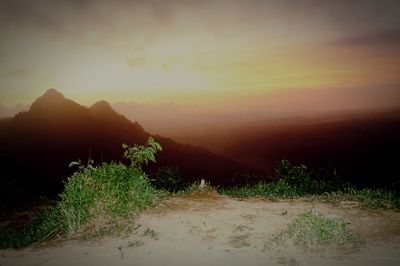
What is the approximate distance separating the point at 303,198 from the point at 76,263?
17.9ft

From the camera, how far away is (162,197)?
947 cm

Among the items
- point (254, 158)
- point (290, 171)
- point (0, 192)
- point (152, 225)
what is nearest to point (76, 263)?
point (152, 225)

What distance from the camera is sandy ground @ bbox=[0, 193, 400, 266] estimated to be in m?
5.80

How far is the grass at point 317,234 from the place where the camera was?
6.09 meters

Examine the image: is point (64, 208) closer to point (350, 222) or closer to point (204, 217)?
→ point (204, 217)

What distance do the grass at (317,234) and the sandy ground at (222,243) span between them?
6.2 inches

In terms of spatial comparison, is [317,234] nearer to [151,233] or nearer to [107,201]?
[151,233]

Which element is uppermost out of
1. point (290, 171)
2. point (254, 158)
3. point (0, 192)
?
point (290, 171)

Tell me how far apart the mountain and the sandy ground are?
144 ft

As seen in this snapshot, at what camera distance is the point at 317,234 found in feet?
20.4

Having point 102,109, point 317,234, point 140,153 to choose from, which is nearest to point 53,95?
point 102,109

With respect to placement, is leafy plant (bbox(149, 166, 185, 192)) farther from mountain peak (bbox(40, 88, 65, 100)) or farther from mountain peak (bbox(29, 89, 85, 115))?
mountain peak (bbox(40, 88, 65, 100))

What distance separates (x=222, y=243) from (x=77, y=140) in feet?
227

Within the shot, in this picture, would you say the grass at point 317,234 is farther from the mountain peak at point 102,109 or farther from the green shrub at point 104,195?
the mountain peak at point 102,109
